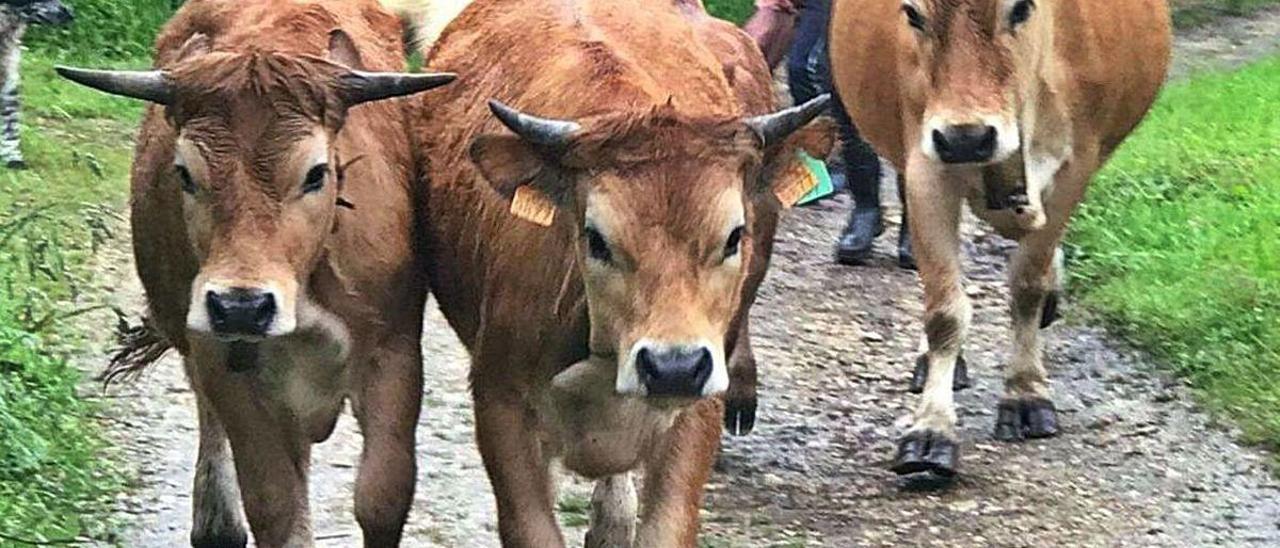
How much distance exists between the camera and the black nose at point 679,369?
18.2ft

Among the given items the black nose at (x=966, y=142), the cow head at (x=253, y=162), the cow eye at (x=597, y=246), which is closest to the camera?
the cow eye at (x=597, y=246)

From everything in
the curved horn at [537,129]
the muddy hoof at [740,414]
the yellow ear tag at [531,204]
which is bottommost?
the muddy hoof at [740,414]

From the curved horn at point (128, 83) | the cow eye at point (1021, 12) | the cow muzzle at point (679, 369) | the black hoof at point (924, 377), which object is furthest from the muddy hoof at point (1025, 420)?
the curved horn at point (128, 83)

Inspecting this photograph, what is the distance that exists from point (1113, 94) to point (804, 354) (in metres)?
1.76

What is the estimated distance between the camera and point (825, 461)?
8680mm

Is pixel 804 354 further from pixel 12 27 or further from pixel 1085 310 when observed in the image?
pixel 12 27

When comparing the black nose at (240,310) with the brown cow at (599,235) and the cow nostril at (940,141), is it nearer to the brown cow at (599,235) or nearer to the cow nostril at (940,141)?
the brown cow at (599,235)

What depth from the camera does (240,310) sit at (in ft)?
19.3

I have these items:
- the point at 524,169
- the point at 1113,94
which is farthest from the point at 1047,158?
the point at 524,169

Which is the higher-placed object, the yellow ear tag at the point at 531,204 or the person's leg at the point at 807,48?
the yellow ear tag at the point at 531,204

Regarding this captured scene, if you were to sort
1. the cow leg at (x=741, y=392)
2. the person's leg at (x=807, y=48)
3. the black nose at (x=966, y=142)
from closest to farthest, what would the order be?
the black nose at (x=966, y=142) < the cow leg at (x=741, y=392) < the person's leg at (x=807, y=48)

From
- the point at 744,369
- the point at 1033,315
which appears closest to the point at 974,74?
the point at 744,369

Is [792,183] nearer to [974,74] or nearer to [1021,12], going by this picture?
[974,74]

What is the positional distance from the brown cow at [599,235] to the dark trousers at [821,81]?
441cm
